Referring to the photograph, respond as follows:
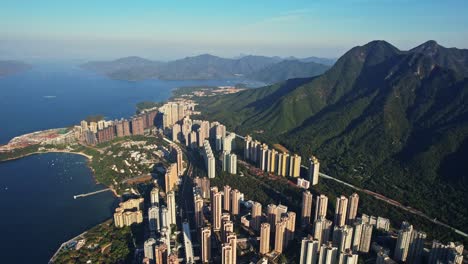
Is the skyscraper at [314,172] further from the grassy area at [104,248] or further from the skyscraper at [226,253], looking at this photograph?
the grassy area at [104,248]

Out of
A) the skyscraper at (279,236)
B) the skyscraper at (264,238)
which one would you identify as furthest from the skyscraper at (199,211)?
the skyscraper at (279,236)

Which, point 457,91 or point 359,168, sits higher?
point 457,91

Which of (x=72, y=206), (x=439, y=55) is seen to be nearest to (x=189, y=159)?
(x=72, y=206)

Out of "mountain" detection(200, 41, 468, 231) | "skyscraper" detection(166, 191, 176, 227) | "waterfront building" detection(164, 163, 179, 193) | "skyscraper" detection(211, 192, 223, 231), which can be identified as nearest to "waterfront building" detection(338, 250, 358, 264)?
"skyscraper" detection(211, 192, 223, 231)

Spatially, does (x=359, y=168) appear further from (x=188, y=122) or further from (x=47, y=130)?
(x=47, y=130)

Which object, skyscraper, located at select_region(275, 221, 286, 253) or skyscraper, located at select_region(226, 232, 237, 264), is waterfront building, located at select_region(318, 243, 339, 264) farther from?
skyscraper, located at select_region(226, 232, 237, 264)

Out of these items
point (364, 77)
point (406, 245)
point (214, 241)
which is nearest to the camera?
point (406, 245)
